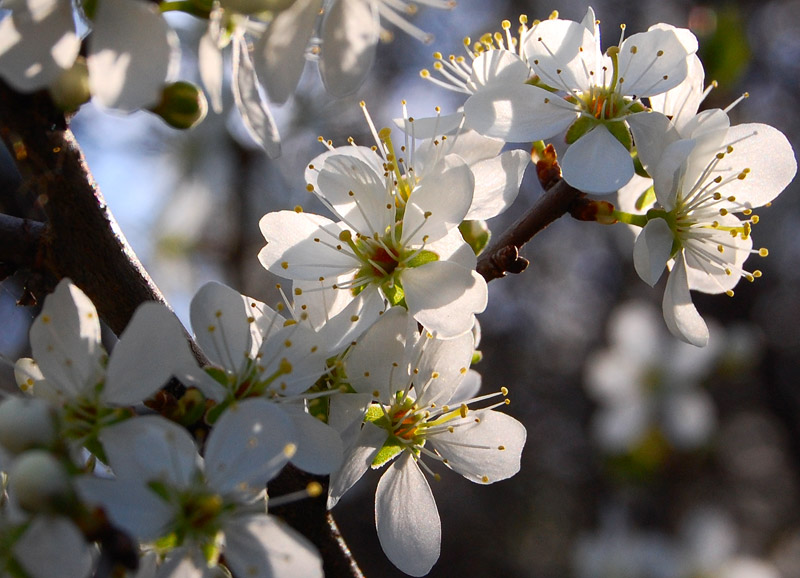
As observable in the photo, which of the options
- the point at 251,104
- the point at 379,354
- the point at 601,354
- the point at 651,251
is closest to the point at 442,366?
the point at 379,354

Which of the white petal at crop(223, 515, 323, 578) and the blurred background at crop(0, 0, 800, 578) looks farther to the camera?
the blurred background at crop(0, 0, 800, 578)

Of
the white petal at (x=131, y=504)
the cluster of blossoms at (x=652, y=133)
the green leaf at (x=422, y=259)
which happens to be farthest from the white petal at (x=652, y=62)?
the white petal at (x=131, y=504)

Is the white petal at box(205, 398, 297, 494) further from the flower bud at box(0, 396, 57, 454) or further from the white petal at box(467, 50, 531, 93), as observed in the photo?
the white petal at box(467, 50, 531, 93)

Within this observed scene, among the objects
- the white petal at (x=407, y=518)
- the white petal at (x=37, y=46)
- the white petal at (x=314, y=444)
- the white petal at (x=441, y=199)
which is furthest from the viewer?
the white petal at (x=407, y=518)

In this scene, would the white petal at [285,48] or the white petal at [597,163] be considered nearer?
the white petal at [285,48]

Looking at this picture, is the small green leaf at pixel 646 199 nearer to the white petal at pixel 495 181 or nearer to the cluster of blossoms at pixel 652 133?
the cluster of blossoms at pixel 652 133

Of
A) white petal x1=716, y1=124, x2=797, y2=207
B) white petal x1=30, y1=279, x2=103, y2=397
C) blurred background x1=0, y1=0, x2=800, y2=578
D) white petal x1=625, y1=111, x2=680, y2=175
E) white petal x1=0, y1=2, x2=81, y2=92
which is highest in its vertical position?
white petal x1=0, y1=2, x2=81, y2=92

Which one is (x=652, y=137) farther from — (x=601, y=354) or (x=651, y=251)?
(x=601, y=354)

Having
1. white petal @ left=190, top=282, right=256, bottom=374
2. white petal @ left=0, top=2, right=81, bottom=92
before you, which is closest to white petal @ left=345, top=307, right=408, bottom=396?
white petal @ left=190, top=282, right=256, bottom=374
